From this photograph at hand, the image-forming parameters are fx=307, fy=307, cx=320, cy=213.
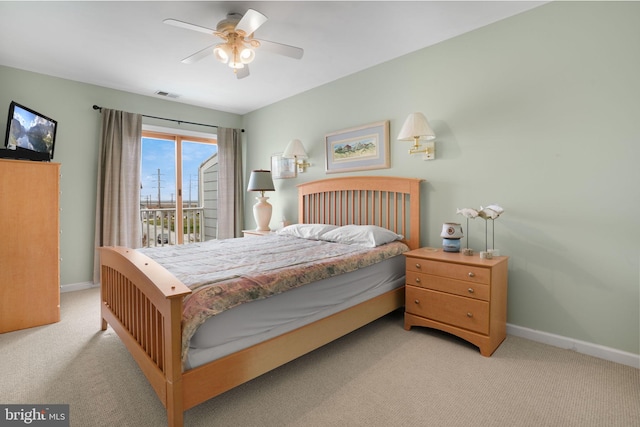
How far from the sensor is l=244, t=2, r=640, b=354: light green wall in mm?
2109

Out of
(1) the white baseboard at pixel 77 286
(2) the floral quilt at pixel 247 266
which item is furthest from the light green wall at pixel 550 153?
(1) the white baseboard at pixel 77 286

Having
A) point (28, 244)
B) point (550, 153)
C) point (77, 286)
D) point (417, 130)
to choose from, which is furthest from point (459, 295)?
point (77, 286)

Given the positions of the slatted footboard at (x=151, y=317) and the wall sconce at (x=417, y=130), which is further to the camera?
the wall sconce at (x=417, y=130)

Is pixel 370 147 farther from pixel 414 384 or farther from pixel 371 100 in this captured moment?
pixel 414 384

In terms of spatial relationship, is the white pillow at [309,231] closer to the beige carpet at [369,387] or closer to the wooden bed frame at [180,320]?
the wooden bed frame at [180,320]

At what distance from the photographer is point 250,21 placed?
2.12 m

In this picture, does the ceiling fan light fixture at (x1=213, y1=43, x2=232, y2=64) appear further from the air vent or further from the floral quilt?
the air vent

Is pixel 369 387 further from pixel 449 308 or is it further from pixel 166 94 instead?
pixel 166 94

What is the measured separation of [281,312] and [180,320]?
630 mm

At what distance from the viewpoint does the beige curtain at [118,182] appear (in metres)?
3.97

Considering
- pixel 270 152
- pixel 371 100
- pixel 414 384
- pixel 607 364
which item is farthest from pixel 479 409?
pixel 270 152

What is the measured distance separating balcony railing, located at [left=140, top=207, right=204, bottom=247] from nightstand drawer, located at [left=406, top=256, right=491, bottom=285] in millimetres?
4003

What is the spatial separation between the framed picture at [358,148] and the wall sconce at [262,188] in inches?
38.1

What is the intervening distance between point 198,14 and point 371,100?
6.31 feet
